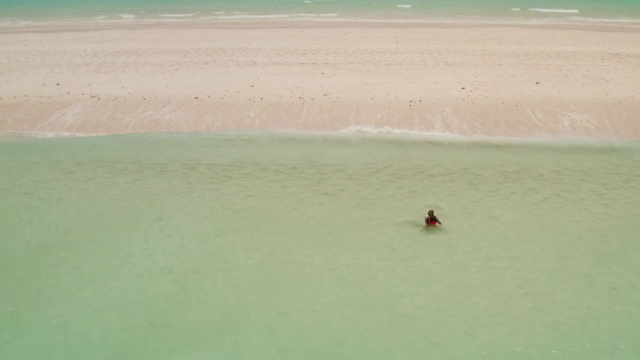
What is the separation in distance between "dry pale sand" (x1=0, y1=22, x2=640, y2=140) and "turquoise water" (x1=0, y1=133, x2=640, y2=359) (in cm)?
132

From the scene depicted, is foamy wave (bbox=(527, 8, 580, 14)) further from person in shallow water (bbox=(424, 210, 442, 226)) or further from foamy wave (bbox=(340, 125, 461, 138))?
person in shallow water (bbox=(424, 210, 442, 226))

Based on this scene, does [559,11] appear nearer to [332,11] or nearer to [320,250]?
[332,11]

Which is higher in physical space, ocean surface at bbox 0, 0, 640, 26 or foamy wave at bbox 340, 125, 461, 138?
ocean surface at bbox 0, 0, 640, 26

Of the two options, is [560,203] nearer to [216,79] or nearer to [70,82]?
[216,79]

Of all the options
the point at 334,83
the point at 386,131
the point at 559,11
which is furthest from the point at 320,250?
the point at 559,11

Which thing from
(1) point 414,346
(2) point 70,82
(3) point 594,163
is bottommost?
(1) point 414,346

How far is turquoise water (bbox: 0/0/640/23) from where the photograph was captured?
31906 millimetres

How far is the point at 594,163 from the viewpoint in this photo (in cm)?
1393

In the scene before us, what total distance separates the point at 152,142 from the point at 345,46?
9.78 metres

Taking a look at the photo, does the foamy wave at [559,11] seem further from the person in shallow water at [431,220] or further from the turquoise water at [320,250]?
the person in shallow water at [431,220]

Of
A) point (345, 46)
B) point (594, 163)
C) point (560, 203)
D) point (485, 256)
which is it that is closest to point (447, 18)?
point (345, 46)

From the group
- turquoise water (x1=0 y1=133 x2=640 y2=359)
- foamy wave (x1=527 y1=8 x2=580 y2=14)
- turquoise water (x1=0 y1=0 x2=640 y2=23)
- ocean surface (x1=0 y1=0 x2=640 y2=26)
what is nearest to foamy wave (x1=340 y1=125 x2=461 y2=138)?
turquoise water (x1=0 y1=133 x2=640 y2=359)

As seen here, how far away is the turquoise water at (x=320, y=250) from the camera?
8.70 m

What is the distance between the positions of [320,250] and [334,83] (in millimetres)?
8850
